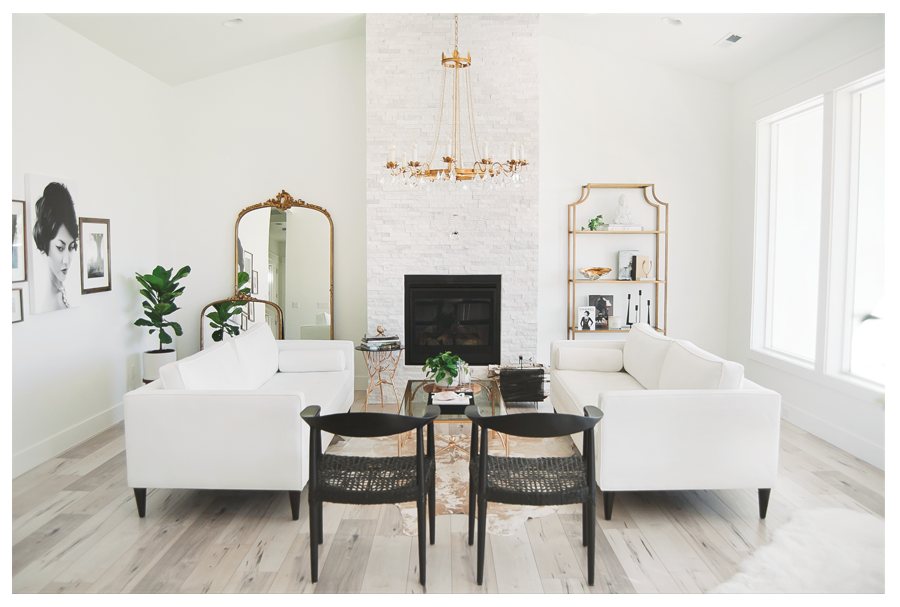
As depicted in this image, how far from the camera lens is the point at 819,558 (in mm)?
2484

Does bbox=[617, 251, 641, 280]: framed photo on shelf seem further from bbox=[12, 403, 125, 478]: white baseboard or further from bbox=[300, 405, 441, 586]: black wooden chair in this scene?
bbox=[12, 403, 125, 478]: white baseboard

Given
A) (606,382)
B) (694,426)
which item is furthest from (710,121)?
(694,426)

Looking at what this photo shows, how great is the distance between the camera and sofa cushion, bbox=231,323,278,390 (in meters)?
3.82

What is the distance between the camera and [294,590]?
229cm

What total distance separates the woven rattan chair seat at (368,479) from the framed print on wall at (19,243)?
2510 millimetres

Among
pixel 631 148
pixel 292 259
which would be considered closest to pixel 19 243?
pixel 292 259

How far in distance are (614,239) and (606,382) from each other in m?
2.04

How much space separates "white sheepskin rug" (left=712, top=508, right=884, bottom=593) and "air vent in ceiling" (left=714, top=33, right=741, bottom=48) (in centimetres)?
362

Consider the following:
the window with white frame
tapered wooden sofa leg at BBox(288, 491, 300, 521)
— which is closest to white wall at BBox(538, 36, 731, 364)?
the window with white frame

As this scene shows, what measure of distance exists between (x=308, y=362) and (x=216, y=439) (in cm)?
165

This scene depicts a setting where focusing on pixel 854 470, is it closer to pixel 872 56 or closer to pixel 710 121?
pixel 872 56

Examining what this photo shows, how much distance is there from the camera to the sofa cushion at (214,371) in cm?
301

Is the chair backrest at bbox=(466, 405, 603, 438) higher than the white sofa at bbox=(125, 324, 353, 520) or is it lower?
higher

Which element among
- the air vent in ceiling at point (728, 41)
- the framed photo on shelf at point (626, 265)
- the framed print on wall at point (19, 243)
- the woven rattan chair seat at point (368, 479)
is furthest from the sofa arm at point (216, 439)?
the air vent in ceiling at point (728, 41)
